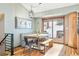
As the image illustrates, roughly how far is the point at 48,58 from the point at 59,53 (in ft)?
0.81

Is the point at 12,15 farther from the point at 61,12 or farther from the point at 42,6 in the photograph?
the point at 61,12

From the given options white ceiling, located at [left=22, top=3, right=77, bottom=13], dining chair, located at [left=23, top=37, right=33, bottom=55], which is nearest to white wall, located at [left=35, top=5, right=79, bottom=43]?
white ceiling, located at [left=22, top=3, right=77, bottom=13]

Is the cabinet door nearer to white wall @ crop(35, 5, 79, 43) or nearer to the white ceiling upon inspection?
white wall @ crop(35, 5, 79, 43)

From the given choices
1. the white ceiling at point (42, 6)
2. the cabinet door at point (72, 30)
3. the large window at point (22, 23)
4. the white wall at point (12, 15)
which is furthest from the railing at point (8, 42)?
the cabinet door at point (72, 30)

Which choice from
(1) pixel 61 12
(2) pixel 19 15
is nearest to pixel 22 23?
(2) pixel 19 15

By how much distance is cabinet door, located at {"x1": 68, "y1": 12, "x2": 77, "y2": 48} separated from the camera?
186 centimetres

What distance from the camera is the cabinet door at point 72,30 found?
186 cm

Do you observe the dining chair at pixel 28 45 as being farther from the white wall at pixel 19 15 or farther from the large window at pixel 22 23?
the large window at pixel 22 23

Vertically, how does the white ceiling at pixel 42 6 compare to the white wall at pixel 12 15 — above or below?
above

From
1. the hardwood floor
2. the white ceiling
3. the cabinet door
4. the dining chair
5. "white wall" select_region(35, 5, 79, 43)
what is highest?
the white ceiling

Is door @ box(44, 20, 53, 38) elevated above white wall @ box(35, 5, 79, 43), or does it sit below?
below

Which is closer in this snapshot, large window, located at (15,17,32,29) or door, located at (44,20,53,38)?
large window, located at (15,17,32,29)

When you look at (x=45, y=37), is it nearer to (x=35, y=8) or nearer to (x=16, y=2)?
(x=35, y=8)

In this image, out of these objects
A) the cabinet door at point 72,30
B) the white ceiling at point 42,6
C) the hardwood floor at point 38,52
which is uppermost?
the white ceiling at point 42,6
